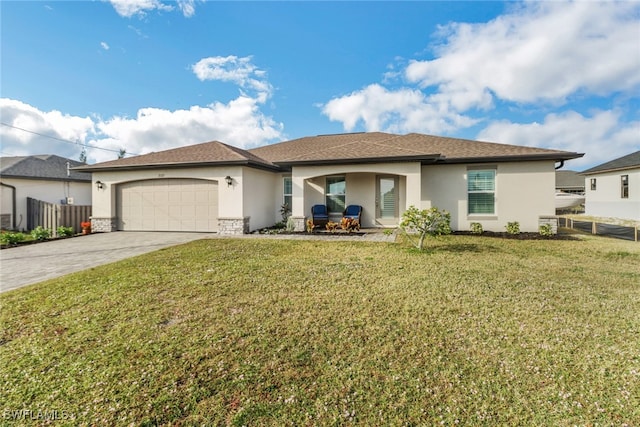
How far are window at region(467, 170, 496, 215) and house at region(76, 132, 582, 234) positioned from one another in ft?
0.12

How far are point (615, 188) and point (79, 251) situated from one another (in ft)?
102

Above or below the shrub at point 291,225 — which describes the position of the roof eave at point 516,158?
above

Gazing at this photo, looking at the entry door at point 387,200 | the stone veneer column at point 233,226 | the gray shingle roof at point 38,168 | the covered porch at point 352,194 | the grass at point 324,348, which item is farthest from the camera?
the gray shingle roof at point 38,168

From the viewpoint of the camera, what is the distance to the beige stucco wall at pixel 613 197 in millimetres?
17953

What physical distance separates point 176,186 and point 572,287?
1331 centimetres

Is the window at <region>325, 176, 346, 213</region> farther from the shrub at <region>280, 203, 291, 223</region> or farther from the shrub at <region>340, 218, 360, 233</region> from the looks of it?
the shrub at <region>280, 203, 291, 223</region>

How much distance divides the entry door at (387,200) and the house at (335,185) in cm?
4

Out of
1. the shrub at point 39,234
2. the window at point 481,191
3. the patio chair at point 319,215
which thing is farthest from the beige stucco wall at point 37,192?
the window at point 481,191

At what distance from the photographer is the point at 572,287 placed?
497cm

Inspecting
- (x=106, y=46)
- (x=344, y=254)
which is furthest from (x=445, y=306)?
(x=106, y=46)

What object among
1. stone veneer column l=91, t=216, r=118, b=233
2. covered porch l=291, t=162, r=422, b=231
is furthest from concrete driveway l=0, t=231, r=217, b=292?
covered porch l=291, t=162, r=422, b=231

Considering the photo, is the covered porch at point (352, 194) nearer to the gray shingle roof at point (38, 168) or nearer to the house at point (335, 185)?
the house at point (335, 185)

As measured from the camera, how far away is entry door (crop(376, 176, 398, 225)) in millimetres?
12344

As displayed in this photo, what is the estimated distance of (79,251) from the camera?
841 centimetres
